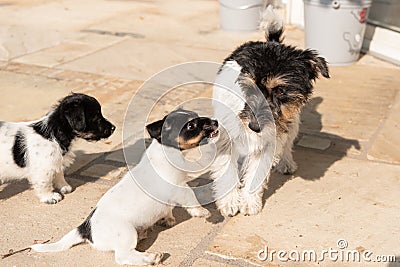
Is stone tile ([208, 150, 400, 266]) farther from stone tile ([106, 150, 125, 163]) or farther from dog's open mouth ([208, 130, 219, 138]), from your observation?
stone tile ([106, 150, 125, 163])

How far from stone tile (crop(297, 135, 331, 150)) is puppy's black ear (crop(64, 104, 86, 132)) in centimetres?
239

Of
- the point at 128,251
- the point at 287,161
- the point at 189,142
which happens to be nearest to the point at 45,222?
the point at 128,251

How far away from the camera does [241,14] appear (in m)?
10.0

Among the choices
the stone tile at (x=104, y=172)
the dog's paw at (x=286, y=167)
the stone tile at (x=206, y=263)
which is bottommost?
the stone tile at (x=104, y=172)

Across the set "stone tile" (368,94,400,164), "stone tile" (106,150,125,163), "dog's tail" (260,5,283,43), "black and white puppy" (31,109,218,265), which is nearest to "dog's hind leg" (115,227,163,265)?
"black and white puppy" (31,109,218,265)

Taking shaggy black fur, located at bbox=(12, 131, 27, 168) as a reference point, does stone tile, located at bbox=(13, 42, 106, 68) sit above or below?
below

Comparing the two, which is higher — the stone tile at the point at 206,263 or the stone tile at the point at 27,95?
the stone tile at the point at 206,263

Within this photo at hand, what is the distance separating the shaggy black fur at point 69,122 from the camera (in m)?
4.64

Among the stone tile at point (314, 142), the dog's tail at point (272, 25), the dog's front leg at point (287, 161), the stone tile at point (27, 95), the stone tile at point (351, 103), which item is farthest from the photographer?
the stone tile at point (27, 95)

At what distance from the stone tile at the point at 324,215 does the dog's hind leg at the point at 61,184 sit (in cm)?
150

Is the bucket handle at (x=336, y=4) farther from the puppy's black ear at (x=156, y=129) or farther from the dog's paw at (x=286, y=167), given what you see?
the puppy's black ear at (x=156, y=129)

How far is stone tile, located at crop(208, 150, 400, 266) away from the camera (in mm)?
4137

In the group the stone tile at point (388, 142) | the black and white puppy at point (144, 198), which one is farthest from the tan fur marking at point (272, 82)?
the stone tile at point (388, 142)

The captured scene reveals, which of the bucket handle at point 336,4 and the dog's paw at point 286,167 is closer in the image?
the dog's paw at point 286,167
